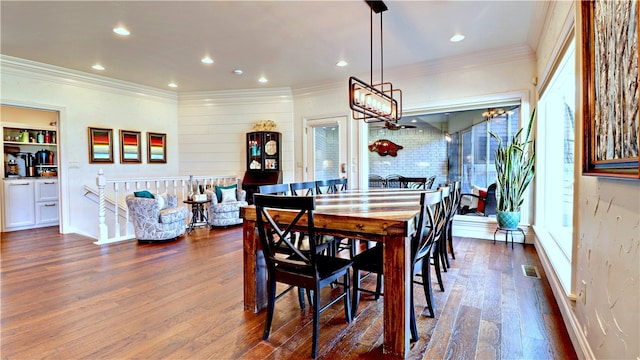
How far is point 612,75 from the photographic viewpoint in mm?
1296

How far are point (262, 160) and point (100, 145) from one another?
3028 millimetres

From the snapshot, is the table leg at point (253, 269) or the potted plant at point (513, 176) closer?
the table leg at point (253, 269)

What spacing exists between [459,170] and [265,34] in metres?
4.43

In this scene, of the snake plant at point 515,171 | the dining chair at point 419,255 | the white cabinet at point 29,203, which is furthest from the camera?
the white cabinet at point 29,203

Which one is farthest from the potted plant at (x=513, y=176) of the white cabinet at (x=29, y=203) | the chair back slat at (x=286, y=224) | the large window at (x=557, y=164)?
the white cabinet at (x=29, y=203)

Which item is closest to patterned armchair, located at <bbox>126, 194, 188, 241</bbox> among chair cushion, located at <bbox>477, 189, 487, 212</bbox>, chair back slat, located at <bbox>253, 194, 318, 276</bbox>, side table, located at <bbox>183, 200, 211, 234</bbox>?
side table, located at <bbox>183, 200, 211, 234</bbox>

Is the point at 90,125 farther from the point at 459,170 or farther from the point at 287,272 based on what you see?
the point at 459,170

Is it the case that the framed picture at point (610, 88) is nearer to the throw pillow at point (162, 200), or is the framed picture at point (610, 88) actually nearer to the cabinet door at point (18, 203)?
the throw pillow at point (162, 200)

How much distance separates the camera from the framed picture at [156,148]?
6555 millimetres

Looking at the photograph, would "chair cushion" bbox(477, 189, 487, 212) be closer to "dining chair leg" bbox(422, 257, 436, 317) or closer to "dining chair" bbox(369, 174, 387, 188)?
"dining chair" bbox(369, 174, 387, 188)

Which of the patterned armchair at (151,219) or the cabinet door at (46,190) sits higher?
the cabinet door at (46,190)

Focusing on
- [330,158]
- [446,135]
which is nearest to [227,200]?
[330,158]

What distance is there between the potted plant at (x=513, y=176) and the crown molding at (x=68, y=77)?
21.9ft

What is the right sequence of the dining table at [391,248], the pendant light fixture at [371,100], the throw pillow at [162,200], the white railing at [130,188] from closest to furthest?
1. the dining table at [391,248]
2. the pendant light fixture at [371,100]
3. the throw pillow at [162,200]
4. the white railing at [130,188]
